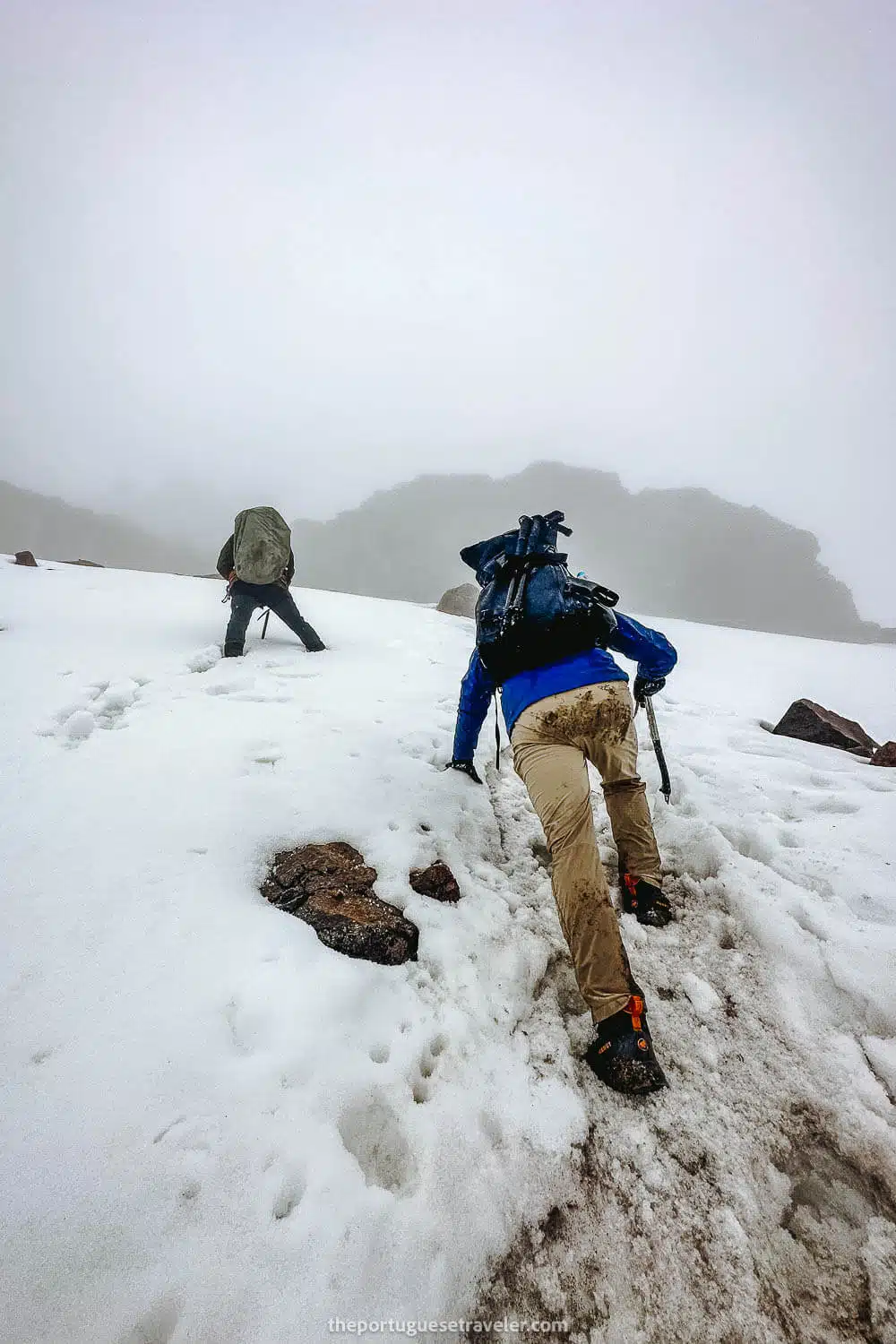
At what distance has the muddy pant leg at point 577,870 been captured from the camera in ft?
7.88

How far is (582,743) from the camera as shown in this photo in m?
3.07

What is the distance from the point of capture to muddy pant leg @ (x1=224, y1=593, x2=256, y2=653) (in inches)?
292

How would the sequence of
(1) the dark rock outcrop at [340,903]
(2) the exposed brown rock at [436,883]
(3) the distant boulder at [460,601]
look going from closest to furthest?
(1) the dark rock outcrop at [340,903]
(2) the exposed brown rock at [436,883]
(3) the distant boulder at [460,601]

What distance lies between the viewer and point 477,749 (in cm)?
539

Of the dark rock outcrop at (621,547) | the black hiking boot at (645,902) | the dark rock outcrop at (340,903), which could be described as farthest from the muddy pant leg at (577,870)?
the dark rock outcrop at (621,547)

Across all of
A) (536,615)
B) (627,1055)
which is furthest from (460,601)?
(627,1055)

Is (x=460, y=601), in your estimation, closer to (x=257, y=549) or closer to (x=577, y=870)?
(x=257, y=549)

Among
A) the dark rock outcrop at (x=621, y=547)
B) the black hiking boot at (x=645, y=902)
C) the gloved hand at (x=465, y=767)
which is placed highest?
the dark rock outcrop at (x=621, y=547)

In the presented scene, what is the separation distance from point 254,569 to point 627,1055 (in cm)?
729

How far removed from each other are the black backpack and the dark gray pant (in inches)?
208

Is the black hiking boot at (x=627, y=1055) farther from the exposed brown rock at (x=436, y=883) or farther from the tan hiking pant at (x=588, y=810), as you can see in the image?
the exposed brown rock at (x=436, y=883)

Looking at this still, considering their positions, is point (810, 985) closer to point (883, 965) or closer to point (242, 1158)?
point (883, 965)

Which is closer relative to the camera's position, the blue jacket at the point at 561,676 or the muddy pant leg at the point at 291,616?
the blue jacket at the point at 561,676

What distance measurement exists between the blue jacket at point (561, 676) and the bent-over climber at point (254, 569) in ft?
14.7
